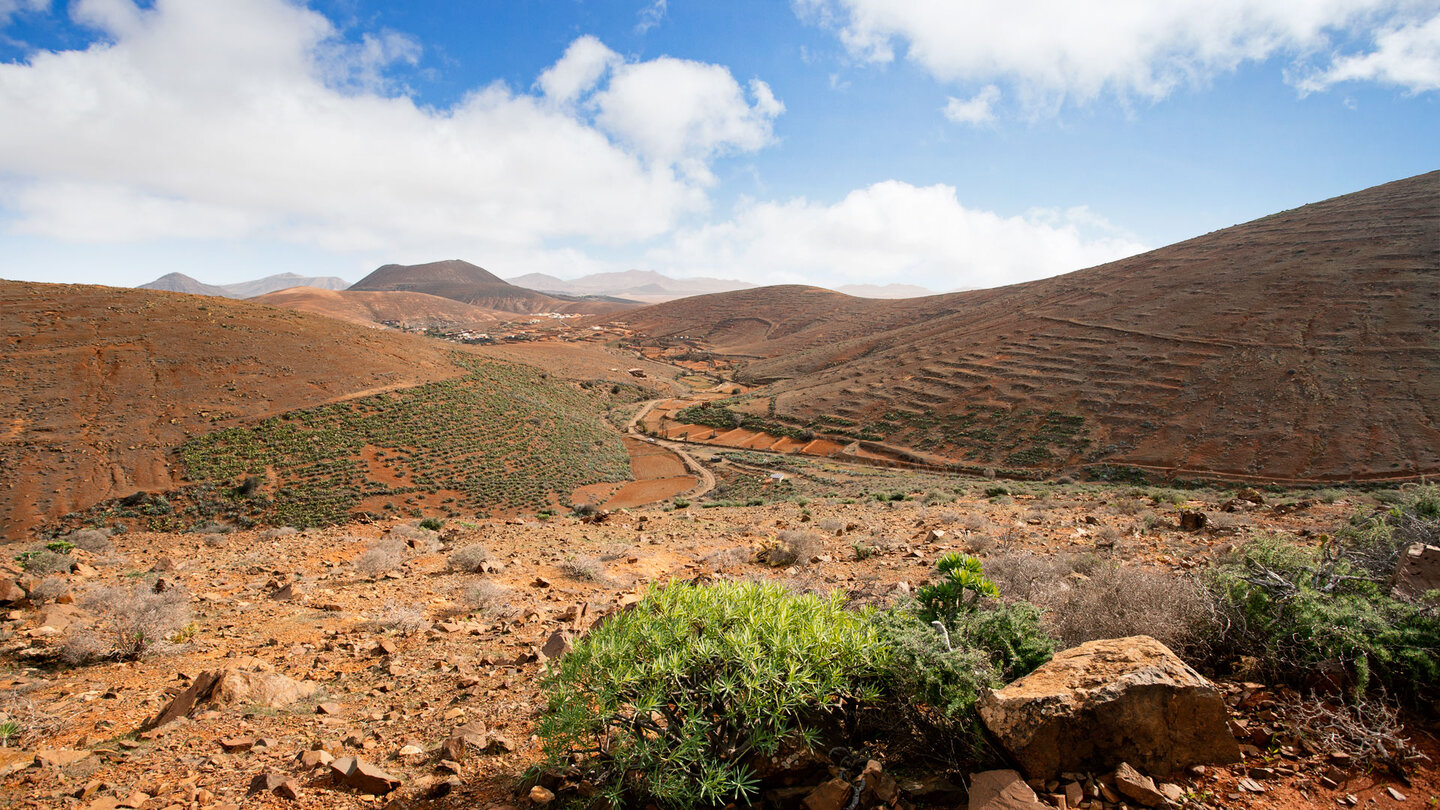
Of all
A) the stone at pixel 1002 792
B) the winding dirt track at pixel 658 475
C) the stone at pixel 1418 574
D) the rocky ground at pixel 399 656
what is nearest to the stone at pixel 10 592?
the rocky ground at pixel 399 656

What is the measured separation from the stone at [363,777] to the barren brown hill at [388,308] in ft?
419

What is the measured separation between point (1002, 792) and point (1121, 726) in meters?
0.78

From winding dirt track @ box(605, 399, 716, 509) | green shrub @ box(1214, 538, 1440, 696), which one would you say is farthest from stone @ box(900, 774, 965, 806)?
winding dirt track @ box(605, 399, 716, 509)

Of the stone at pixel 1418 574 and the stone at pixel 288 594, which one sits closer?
the stone at pixel 1418 574

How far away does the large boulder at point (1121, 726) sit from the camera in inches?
119

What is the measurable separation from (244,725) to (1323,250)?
207 ft

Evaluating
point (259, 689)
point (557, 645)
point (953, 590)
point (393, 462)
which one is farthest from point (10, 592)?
point (393, 462)

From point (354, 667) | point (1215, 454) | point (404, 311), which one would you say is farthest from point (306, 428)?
point (404, 311)

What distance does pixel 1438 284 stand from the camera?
33.5 meters

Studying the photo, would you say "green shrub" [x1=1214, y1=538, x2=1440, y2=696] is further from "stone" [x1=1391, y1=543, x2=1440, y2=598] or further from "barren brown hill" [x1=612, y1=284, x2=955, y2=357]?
"barren brown hill" [x1=612, y1=284, x2=955, y2=357]

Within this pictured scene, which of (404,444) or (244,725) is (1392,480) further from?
(404,444)

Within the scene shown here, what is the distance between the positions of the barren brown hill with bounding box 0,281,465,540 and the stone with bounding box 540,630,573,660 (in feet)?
86.3

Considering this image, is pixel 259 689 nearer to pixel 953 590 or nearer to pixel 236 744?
pixel 236 744

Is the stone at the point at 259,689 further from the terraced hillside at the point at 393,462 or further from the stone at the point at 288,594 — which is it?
the terraced hillside at the point at 393,462
